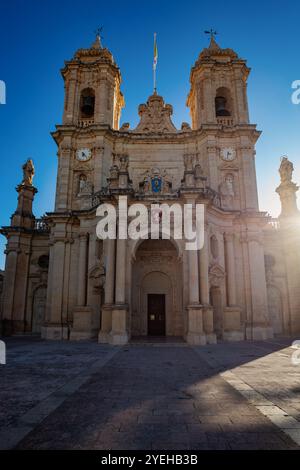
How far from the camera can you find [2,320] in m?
23.8

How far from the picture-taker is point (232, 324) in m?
20.5

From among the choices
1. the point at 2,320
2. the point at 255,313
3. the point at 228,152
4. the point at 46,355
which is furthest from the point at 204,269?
the point at 2,320

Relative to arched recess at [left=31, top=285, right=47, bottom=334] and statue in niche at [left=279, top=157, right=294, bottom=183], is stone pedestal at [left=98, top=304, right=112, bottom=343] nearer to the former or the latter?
arched recess at [left=31, top=285, right=47, bottom=334]

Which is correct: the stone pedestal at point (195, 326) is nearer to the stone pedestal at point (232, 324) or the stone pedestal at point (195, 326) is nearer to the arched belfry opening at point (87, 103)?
the stone pedestal at point (232, 324)

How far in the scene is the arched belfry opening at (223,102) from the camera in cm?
2731

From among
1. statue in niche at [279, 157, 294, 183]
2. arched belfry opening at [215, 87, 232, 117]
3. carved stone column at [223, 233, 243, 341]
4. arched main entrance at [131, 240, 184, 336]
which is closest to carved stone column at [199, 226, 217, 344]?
carved stone column at [223, 233, 243, 341]

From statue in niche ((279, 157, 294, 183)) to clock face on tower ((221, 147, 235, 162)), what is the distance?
519cm

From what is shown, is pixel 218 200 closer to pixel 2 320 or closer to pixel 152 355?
pixel 152 355

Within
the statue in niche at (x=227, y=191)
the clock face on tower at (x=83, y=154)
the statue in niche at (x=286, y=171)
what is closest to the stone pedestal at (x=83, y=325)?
the clock face on tower at (x=83, y=154)

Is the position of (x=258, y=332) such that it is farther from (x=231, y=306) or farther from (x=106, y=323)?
(x=106, y=323)

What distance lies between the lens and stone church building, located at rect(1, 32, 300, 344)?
19969 millimetres

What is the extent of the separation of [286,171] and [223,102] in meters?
8.71

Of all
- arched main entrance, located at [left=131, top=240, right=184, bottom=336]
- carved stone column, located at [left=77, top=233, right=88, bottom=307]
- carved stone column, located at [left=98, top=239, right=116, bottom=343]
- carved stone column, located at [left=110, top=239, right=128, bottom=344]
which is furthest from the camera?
arched main entrance, located at [left=131, top=240, right=184, bottom=336]

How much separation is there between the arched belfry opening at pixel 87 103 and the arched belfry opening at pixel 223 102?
37.9 ft
